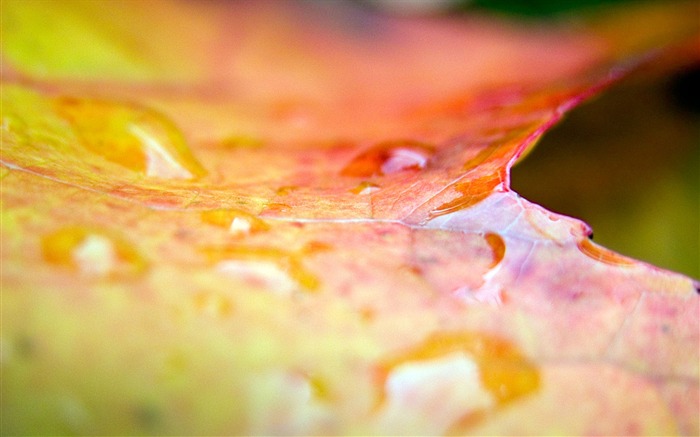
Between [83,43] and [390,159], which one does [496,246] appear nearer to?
[390,159]

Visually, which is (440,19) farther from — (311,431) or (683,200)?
(311,431)

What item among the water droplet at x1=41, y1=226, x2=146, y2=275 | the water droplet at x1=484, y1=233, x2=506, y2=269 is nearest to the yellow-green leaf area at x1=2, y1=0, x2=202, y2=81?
the water droplet at x1=41, y1=226, x2=146, y2=275

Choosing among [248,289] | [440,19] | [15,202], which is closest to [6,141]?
[15,202]

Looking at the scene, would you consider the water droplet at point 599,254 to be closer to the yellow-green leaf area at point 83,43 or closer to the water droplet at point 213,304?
the water droplet at point 213,304

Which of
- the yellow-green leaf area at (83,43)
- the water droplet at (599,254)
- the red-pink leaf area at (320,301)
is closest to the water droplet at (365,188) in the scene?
the red-pink leaf area at (320,301)

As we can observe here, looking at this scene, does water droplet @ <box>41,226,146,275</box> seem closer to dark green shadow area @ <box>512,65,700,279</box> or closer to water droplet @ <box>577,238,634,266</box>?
water droplet @ <box>577,238,634,266</box>

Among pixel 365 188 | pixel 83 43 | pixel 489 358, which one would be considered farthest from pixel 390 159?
pixel 83 43
